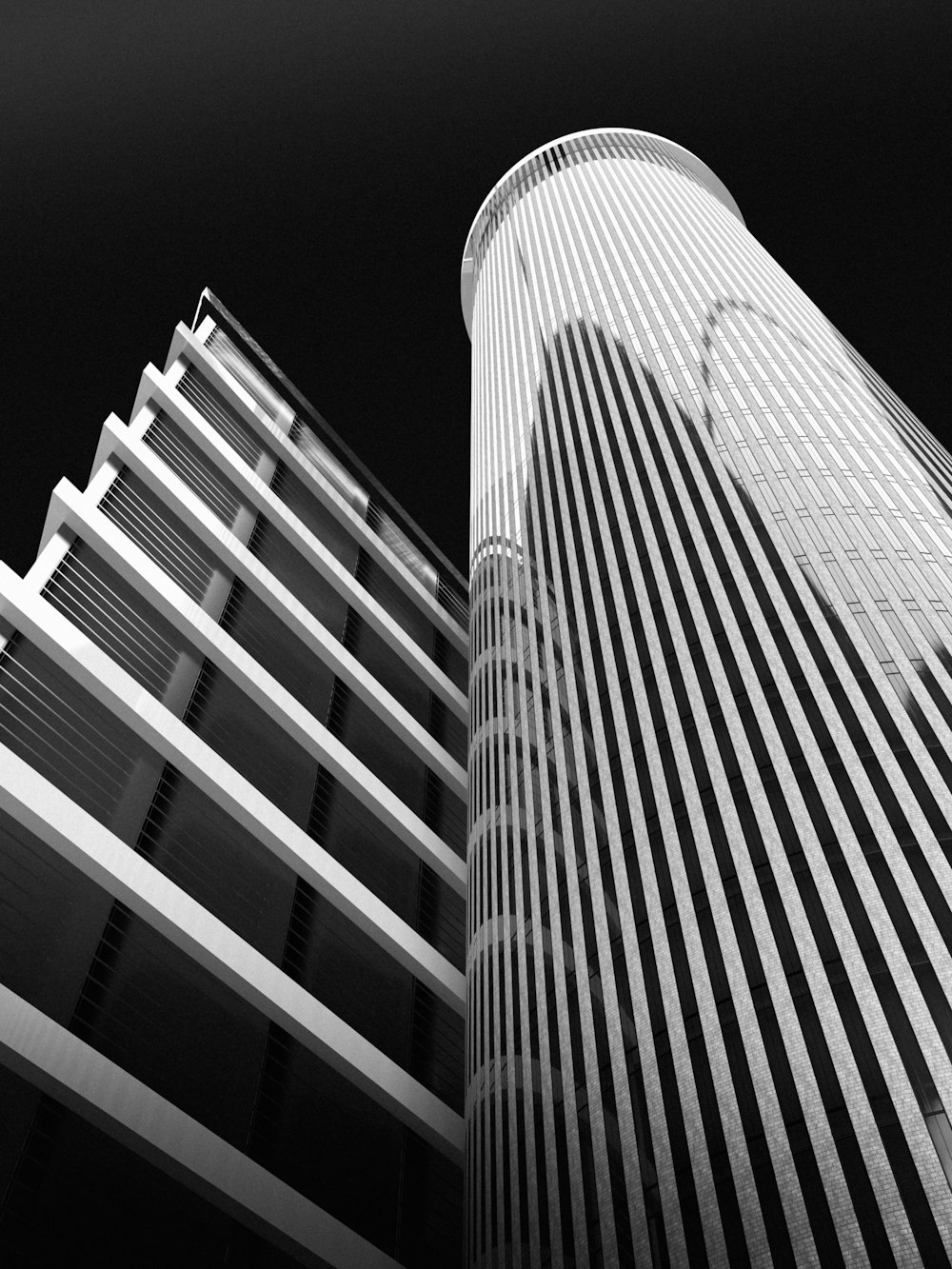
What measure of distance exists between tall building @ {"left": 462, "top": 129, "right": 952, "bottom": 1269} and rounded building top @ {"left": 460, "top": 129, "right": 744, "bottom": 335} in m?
14.6

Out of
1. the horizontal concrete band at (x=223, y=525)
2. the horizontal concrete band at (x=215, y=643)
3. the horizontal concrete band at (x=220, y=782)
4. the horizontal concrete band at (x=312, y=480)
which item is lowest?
the horizontal concrete band at (x=220, y=782)

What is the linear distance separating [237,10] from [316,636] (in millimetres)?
12846

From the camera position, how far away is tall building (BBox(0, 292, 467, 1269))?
46.7ft

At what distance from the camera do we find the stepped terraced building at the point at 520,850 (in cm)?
1313

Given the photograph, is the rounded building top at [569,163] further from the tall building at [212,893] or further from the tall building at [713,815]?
the tall building at [212,893]

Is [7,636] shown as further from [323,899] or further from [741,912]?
[741,912]

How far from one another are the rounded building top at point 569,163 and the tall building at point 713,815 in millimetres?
14631

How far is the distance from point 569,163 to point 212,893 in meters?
30.0

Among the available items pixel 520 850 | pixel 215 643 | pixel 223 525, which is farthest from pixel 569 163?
pixel 520 850

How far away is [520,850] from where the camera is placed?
18562mm

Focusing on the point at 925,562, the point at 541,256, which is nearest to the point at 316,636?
the point at 925,562

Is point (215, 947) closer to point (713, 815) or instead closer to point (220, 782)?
point (220, 782)

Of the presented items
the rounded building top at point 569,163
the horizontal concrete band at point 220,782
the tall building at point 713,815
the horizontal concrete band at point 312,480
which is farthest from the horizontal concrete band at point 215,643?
the rounded building top at point 569,163

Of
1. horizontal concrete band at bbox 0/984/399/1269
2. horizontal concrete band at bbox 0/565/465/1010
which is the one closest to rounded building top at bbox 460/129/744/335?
horizontal concrete band at bbox 0/565/465/1010
